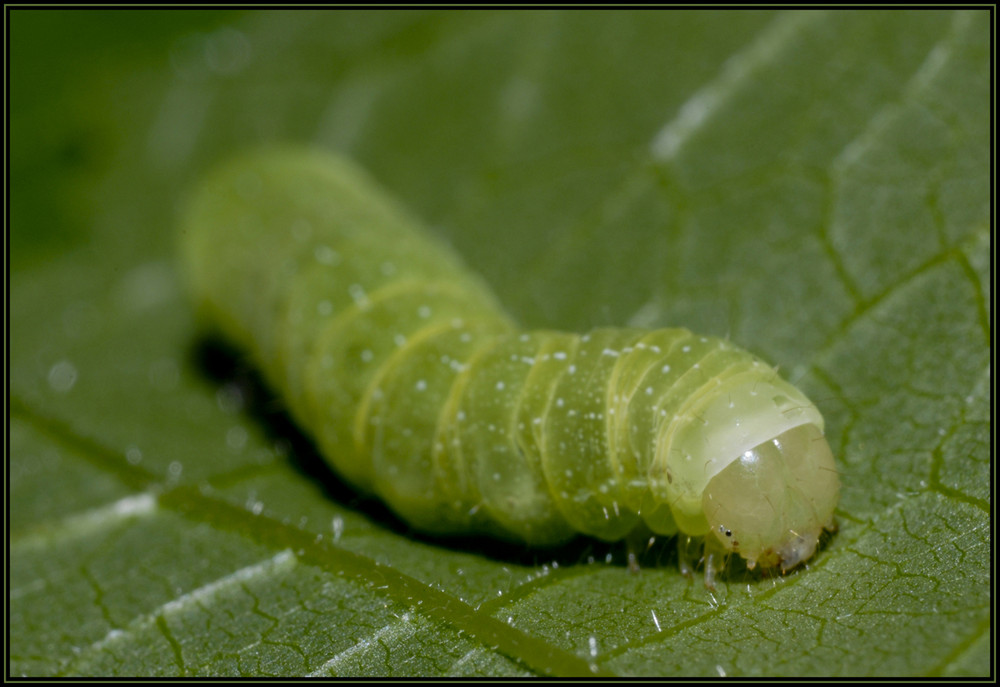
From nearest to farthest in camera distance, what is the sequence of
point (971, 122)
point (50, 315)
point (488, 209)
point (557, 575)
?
point (557, 575)
point (971, 122)
point (488, 209)
point (50, 315)

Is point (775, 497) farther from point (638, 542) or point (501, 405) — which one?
point (501, 405)

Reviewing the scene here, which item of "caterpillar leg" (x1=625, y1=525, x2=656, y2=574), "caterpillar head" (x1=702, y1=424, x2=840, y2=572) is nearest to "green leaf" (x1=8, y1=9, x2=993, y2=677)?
"caterpillar leg" (x1=625, y1=525, x2=656, y2=574)

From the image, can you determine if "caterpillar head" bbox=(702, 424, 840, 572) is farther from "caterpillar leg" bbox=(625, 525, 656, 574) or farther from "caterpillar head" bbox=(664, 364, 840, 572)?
"caterpillar leg" bbox=(625, 525, 656, 574)

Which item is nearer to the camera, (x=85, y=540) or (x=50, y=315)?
(x=85, y=540)

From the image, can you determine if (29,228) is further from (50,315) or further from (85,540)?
(85,540)

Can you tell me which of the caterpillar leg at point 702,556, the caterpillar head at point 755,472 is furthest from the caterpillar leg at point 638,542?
the caterpillar head at point 755,472

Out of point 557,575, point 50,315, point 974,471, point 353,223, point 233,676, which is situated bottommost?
point 233,676

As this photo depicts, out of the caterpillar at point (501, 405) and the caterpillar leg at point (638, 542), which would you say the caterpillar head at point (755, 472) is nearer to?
the caterpillar at point (501, 405)

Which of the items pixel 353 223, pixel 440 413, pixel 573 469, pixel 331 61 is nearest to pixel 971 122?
pixel 573 469
